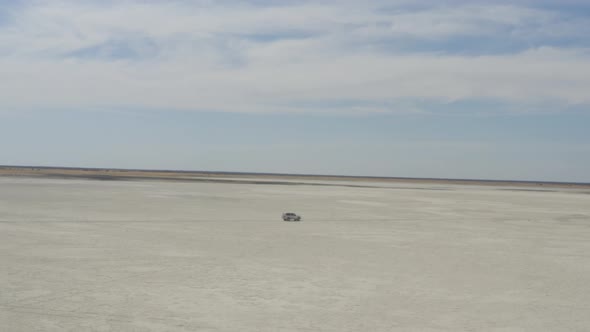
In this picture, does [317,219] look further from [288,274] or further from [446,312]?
[446,312]

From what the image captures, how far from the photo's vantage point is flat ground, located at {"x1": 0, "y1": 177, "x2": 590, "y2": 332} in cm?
1005

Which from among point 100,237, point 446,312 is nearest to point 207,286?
point 446,312

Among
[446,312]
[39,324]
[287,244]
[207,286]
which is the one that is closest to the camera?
[39,324]

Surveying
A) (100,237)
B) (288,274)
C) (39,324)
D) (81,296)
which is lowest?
(39,324)

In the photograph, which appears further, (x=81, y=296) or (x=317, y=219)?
(x=317, y=219)

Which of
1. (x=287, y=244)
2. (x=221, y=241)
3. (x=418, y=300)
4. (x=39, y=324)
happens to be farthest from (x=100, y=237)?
(x=418, y=300)

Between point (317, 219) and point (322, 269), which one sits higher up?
point (317, 219)

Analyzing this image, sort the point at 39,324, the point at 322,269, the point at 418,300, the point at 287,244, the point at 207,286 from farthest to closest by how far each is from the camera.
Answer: the point at 287,244
the point at 322,269
the point at 207,286
the point at 418,300
the point at 39,324

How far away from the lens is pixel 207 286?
41.2ft

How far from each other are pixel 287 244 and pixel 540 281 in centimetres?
808

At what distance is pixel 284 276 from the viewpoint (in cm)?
1393

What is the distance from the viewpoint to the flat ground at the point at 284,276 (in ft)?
33.0

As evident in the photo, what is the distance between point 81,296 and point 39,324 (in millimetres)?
1930

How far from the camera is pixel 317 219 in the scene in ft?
94.1
